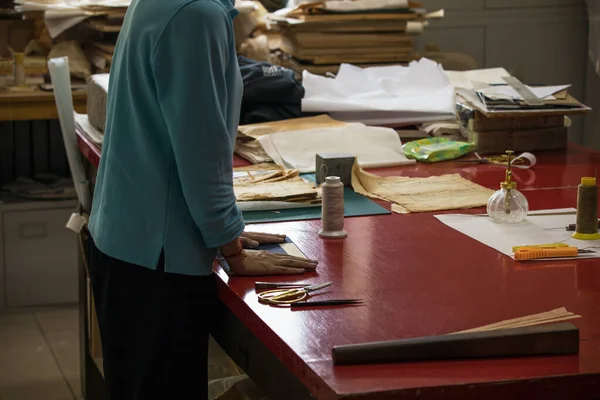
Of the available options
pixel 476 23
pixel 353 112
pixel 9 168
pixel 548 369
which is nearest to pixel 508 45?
pixel 476 23

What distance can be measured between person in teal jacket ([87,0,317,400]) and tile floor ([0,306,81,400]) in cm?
167

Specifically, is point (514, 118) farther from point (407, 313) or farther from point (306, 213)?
point (407, 313)

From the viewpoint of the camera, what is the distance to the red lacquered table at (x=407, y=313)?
1392 millimetres

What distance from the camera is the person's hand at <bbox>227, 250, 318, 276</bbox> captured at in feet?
6.26

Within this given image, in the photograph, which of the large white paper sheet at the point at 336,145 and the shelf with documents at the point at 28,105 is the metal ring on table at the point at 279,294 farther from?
the shelf with documents at the point at 28,105

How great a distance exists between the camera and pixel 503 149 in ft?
Result: 10.3

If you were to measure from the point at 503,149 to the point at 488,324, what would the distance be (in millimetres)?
1626

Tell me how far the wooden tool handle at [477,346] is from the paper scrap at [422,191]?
971 millimetres

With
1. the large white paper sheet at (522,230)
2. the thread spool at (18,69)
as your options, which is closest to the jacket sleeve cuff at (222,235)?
the large white paper sheet at (522,230)

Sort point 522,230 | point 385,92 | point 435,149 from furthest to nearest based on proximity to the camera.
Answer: point 385,92 < point 435,149 < point 522,230

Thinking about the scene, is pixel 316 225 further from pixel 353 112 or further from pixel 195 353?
pixel 353 112

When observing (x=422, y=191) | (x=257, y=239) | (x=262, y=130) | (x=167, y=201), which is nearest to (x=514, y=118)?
(x=422, y=191)

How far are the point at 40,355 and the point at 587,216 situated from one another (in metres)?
2.52

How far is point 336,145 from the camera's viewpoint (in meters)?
3.05
